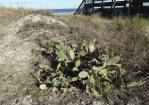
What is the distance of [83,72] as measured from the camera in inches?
219

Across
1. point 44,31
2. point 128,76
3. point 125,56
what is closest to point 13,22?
point 44,31

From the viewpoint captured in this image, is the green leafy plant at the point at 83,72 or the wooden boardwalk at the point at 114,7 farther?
the wooden boardwalk at the point at 114,7

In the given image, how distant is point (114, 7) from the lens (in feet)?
69.5

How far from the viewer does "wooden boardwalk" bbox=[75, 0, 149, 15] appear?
1939cm

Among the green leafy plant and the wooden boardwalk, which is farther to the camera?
the wooden boardwalk

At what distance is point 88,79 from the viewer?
5539 millimetres

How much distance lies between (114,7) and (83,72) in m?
16.0

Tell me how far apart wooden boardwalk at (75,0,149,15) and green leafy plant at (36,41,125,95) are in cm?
1200

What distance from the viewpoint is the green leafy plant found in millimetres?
5574

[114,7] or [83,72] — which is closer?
[83,72]

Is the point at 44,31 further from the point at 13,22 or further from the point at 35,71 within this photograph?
the point at 35,71

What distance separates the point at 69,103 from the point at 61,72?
2.33ft

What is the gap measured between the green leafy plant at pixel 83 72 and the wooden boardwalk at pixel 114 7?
1200cm

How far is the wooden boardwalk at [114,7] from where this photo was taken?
19.4 meters
